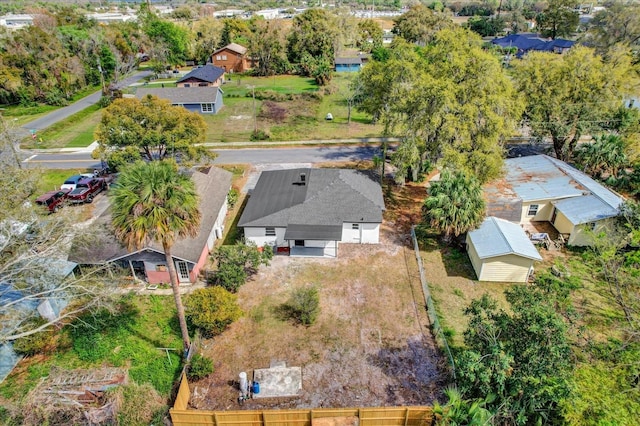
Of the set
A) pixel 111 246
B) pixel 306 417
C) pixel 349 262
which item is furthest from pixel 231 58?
pixel 306 417

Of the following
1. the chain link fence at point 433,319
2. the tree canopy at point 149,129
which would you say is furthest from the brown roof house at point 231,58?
the chain link fence at point 433,319

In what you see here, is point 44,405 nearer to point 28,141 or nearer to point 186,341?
point 186,341

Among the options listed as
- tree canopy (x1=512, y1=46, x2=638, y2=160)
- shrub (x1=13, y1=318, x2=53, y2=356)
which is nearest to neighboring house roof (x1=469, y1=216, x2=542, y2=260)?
tree canopy (x1=512, y1=46, x2=638, y2=160)

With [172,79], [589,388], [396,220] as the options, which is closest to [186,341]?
[589,388]

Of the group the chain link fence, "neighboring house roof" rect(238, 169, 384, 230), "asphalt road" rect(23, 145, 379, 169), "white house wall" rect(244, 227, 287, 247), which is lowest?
"asphalt road" rect(23, 145, 379, 169)

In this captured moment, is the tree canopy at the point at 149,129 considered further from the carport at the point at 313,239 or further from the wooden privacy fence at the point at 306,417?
the wooden privacy fence at the point at 306,417

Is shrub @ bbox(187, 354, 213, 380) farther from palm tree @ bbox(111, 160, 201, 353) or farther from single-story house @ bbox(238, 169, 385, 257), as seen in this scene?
single-story house @ bbox(238, 169, 385, 257)
